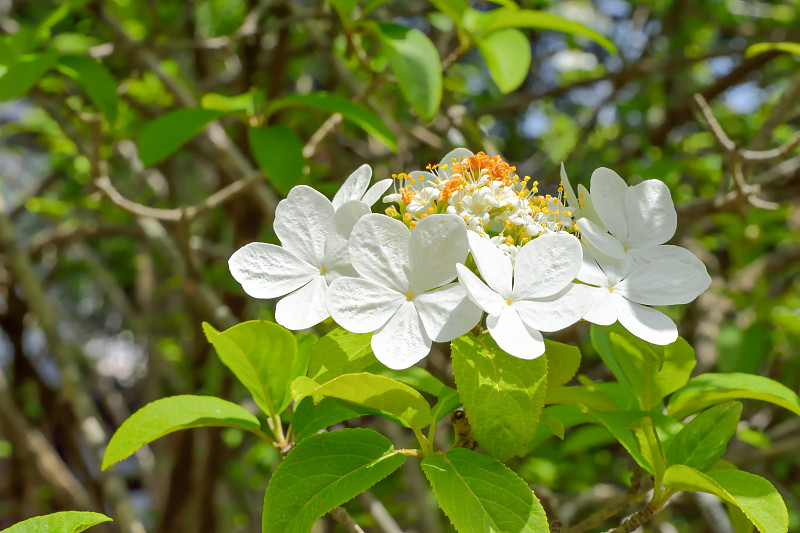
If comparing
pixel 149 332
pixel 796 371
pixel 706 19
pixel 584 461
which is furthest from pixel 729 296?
pixel 149 332

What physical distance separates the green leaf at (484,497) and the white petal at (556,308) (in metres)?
0.16

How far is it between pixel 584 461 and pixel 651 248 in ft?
5.92

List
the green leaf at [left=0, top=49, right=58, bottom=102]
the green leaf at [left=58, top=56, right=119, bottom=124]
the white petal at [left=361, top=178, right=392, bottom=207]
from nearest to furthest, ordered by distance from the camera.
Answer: the white petal at [left=361, top=178, right=392, bottom=207] → the green leaf at [left=0, top=49, right=58, bottom=102] → the green leaf at [left=58, top=56, right=119, bottom=124]

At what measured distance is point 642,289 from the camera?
812mm

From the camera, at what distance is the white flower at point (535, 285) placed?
72 cm

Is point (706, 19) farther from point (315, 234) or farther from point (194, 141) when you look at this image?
point (315, 234)

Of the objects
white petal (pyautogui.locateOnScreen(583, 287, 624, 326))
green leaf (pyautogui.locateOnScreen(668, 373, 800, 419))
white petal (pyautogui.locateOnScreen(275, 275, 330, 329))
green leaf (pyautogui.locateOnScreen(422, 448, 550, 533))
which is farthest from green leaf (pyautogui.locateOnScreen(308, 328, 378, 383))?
green leaf (pyautogui.locateOnScreen(668, 373, 800, 419))

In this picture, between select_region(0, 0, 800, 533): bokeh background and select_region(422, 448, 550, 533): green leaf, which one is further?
select_region(0, 0, 800, 533): bokeh background

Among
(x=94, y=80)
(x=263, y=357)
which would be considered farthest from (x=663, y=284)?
(x=94, y=80)

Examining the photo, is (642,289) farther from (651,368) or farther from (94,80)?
(94,80)

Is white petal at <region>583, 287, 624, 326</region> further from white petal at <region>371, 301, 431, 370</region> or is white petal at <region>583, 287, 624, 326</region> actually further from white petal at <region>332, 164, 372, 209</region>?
white petal at <region>332, 164, 372, 209</region>

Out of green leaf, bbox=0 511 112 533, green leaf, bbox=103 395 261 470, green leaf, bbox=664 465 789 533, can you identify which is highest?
green leaf, bbox=0 511 112 533

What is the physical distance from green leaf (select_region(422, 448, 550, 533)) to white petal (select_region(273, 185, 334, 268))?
0.29 m

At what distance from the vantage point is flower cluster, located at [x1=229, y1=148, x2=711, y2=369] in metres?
0.72
